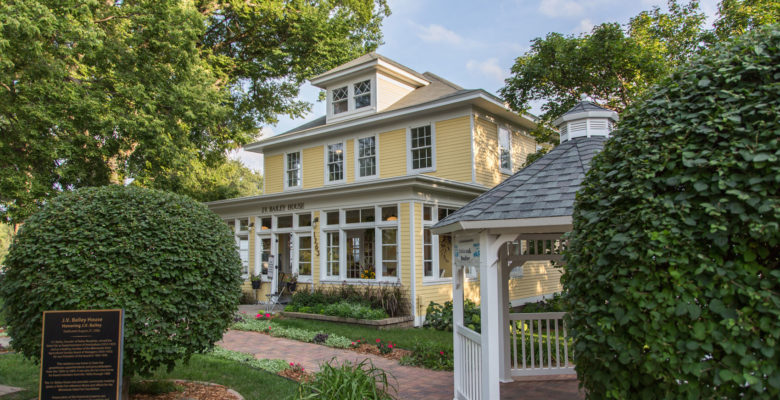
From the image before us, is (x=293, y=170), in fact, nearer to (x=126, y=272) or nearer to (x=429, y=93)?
(x=429, y=93)

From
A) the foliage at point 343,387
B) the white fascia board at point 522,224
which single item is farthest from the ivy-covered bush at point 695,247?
the foliage at point 343,387

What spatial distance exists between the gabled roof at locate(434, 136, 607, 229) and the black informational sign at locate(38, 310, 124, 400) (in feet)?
11.8

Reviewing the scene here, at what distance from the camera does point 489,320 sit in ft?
16.3

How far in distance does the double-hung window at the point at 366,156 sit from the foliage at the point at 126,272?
1109 centimetres

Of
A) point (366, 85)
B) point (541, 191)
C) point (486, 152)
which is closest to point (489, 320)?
point (541, 191)

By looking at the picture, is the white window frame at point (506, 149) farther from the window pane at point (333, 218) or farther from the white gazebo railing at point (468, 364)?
the white gazebo railing at point (468, 364)

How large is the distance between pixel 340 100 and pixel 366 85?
1.29m

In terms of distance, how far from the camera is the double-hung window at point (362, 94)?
17.3 metres

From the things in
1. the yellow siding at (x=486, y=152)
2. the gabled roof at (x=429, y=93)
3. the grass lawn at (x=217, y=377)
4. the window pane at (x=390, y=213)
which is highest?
the gabled roof at (x=429, y=93)

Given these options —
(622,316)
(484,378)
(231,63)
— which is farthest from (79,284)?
(231,63)

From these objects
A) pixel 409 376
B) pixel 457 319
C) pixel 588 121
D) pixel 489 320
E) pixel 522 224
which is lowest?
pixel 409 376

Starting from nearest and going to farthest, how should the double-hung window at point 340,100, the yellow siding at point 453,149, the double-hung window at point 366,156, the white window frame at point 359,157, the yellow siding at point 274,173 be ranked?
the yellow siding at point 453,149 < the white window frame at point 359,157 < the double-hung window at point 366,156 < the double-hung window at point 340,100 < the yellow siding at point 274,173

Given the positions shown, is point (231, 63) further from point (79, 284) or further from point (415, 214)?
point (79, 284)

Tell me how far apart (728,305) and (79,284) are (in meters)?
5.35
